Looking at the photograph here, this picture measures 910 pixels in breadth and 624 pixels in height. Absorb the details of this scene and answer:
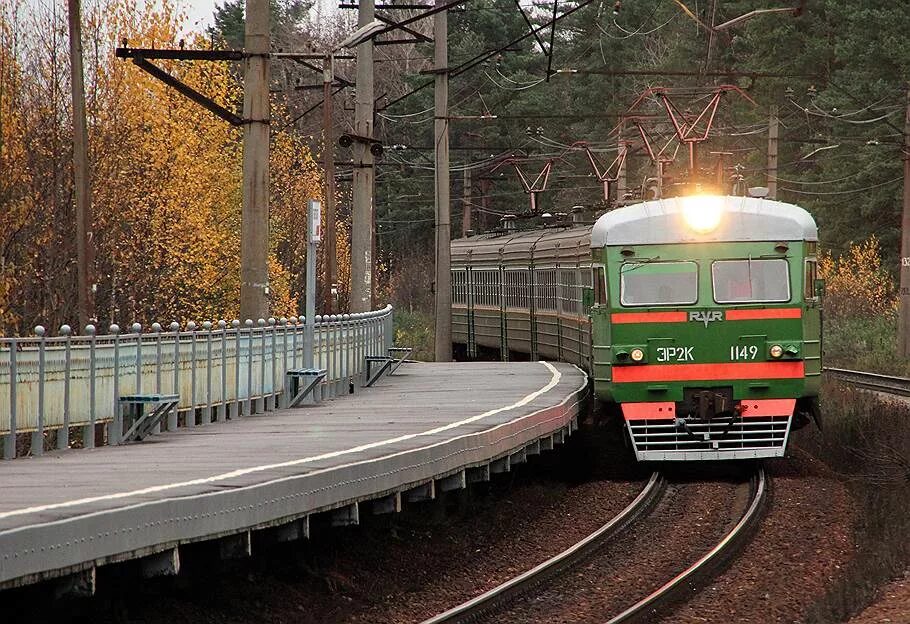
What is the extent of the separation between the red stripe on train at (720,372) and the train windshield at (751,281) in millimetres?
810

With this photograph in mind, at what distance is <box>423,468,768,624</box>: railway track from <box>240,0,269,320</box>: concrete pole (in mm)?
5076

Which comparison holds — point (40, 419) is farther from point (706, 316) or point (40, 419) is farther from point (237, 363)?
point (706, 316)

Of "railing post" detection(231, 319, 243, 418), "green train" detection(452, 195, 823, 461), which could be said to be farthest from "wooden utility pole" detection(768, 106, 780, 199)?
"railing post" detection(231, 319, 243, 418)

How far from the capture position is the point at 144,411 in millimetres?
16891

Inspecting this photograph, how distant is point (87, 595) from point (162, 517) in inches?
26.7

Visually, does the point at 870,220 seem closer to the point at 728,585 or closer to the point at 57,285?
the point at 57,285

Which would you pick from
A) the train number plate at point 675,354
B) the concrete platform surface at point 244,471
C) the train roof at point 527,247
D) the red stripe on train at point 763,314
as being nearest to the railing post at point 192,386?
the concrete platform surface at point 244,471

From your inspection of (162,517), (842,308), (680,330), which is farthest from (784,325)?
(842,308)

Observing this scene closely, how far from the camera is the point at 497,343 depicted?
38.4 m

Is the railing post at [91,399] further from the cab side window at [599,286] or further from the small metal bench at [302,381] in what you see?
the cab side window at [599,286]

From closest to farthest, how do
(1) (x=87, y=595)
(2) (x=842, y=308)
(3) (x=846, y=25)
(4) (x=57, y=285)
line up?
(1) (x=87, y=595), (4) (x=57, y=285), (2) (x=842, y=308), (3) (x=846, y=25)

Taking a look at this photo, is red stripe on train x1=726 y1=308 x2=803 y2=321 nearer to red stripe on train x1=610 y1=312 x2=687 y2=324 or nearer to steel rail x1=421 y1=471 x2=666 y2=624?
red stripe on train x1=610 y1=312 x2=687 y2=324

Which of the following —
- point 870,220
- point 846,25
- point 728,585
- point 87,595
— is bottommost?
point 728,585

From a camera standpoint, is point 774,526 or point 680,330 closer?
point 774,526
